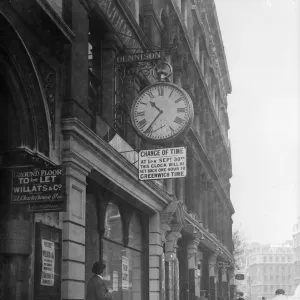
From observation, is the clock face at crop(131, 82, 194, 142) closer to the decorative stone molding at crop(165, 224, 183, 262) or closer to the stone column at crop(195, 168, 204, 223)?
the decorative stone molding at crop(165, 224, 183, 262)

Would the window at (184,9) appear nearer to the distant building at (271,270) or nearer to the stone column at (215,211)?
the stone column at (215,211)

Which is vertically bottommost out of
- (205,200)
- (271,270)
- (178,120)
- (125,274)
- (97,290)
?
(97,290)

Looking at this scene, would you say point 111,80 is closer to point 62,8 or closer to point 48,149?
point 62,8

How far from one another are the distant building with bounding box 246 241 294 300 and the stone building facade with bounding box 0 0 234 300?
164721 mm

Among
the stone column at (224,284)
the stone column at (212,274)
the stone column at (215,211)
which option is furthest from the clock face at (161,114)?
the stone column at (224,284)

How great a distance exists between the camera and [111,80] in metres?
17.5

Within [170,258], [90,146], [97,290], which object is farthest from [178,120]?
[170,258]

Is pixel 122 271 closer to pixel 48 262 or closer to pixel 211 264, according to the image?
pixel 48 262

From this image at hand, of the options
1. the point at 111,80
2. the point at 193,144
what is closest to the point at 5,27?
the point at 111,80

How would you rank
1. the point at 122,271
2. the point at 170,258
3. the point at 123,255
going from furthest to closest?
the point at 170,258, the point at 123,255, the point at 122,271

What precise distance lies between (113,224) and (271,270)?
17924 centimetres

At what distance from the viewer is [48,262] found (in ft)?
40.4

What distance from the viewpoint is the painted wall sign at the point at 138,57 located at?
17.4 metres

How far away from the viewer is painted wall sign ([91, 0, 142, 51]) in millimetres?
16922
